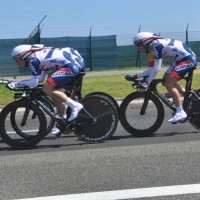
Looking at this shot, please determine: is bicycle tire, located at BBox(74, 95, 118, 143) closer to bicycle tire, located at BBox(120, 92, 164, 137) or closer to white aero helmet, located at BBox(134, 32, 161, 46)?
bicycle tire, located at BBox(120, 92, 164, 137)

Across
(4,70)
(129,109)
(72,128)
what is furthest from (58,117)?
(4,70)

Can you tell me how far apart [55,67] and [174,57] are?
205cm

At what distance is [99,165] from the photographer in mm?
6246

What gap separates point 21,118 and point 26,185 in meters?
2.32

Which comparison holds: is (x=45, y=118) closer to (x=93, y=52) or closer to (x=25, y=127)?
(x=25, y=127)

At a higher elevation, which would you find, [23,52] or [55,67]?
[23,52]

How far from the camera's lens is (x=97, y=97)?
25.3 ft

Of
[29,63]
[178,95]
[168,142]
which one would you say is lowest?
[168,142]

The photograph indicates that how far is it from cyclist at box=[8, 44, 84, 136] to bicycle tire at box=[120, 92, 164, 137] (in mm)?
958

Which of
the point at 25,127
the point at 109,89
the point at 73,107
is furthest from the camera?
the point at 109,89

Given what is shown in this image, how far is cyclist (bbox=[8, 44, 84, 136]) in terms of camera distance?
732 cm

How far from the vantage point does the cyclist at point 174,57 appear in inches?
312

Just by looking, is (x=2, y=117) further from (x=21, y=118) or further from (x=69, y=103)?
(x=69, y=103)

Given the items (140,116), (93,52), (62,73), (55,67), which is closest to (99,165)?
(62,73)
